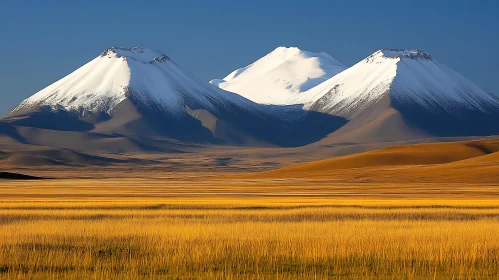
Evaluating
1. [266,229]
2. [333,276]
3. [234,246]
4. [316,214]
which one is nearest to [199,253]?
[234,246]

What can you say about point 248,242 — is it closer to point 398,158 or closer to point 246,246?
point 246,246

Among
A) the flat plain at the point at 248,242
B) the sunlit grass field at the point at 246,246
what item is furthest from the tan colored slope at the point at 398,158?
the sunlit grass field at the point at 246,246

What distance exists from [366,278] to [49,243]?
11.8 m

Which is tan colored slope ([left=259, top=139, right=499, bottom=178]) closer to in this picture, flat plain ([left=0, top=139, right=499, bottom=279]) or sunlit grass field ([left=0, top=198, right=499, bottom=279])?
flat plain ([left=0, top=139, right=499, bottom=279])

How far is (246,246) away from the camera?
2894 cm

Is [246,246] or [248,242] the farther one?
[248,242]

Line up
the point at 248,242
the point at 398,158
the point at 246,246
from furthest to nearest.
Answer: the point at 398,158
the point at 248,242
the point at 246,246

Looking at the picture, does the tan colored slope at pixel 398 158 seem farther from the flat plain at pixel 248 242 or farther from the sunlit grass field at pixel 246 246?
the sunlit grass field at pixel 246 246

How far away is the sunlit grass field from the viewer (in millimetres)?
24125

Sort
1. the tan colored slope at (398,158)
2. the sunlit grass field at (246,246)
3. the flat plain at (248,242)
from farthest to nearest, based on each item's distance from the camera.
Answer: the tan colored slope at (398,158), the flat plain at (248,242), the sunlit grass field at (246,246)

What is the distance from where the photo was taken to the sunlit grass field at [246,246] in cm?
2412

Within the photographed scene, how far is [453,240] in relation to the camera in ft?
100

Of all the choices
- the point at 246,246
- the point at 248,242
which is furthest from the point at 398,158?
the point at 246,246

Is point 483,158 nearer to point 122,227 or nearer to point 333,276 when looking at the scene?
point 122,227
